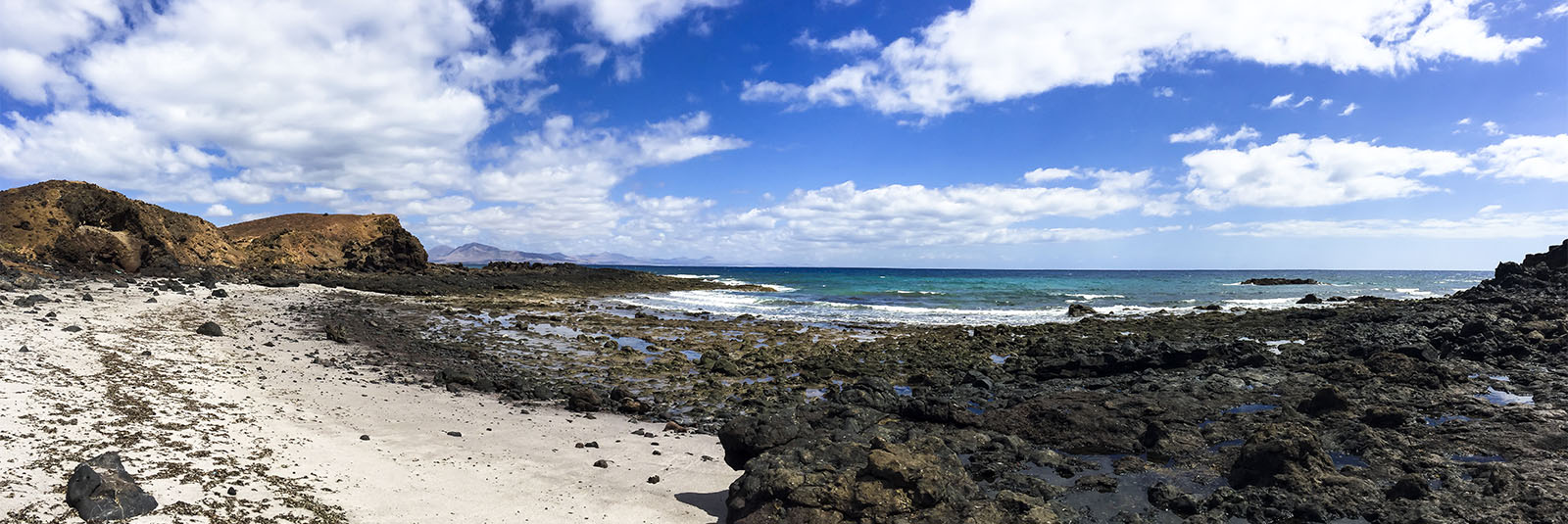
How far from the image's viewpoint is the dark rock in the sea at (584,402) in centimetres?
1217

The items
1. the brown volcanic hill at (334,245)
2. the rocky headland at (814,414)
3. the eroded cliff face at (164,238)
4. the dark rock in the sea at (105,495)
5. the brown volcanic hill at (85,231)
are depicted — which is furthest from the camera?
the brown volcanic hill at (334,245)

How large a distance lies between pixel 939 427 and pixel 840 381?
18.2 feet

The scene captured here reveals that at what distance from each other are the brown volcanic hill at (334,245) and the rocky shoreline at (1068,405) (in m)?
37.7

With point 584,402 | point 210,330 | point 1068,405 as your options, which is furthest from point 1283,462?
point 210,330

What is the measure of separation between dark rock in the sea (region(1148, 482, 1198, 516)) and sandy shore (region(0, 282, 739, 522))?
5.02m

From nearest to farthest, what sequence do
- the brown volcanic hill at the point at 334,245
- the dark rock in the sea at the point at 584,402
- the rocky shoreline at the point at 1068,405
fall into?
the rocky shoreline at the point at 1068,405, the dark rock in the sea at the point at 584,402, the brown volcanic hill at the point at 334,245

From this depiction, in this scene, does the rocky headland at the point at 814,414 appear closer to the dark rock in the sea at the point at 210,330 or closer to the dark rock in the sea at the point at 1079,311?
the dark rock in the sea at the point at 210,330

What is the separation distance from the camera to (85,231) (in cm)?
3338

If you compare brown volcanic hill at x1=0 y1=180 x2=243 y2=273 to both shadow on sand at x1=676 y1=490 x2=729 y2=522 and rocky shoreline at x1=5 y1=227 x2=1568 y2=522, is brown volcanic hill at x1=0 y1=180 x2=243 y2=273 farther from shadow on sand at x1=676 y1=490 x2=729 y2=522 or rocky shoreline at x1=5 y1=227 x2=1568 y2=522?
shadow on sand at x1=676 y1=490 x2=729 y2=522

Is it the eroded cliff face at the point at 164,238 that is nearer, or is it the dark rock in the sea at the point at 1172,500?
the dark rock in the sea at the point at 1172,500

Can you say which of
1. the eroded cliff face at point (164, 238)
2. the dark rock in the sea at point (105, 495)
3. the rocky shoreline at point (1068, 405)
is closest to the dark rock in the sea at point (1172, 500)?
the rocky shoreline at point (1068, 405)

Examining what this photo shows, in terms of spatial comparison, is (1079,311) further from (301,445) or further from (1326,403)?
(301,445)

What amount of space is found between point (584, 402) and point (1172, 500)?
9.36m

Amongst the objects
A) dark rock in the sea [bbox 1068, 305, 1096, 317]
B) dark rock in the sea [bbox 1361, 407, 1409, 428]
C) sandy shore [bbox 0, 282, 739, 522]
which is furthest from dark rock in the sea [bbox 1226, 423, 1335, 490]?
dark rock in the sea [bbox 1068, 305, 1096, 317]
